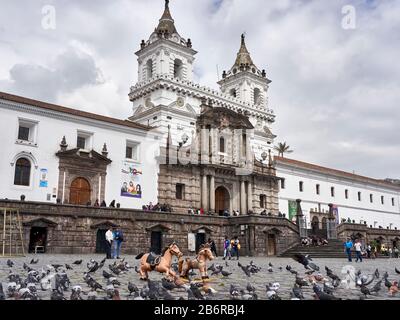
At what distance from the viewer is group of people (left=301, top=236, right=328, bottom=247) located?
36094mm

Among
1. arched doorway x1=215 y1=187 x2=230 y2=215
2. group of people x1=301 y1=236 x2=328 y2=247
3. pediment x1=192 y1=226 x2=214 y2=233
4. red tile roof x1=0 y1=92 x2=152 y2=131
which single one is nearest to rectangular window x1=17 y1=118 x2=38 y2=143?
red tile roof x1=0 y1=92 x2=152 y2=131

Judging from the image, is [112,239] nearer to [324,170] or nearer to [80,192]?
[80,192]

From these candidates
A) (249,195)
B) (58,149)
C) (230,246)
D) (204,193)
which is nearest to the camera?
(230,246)

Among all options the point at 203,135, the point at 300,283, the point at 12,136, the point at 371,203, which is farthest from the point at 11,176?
the point at 371,203

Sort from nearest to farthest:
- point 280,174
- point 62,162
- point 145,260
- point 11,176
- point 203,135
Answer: point 145,260
point 11,176
point 62,162
point 203,135
point 280,174

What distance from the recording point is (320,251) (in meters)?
33.3

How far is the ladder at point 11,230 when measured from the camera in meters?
24.1

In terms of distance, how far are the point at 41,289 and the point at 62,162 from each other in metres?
23.8

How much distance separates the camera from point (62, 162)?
31.8m

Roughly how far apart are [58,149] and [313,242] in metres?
23.4

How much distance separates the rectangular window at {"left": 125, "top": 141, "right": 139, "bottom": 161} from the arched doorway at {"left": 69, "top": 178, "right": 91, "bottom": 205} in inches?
183

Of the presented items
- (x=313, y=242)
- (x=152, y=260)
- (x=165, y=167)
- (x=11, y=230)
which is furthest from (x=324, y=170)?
(x=152, y=260)

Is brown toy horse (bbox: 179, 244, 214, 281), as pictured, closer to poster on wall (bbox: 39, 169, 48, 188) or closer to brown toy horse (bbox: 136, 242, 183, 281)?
brown toy horse (bbox: 136, 242, 183, 281)

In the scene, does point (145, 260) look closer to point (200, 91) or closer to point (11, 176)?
point (11, 176)
